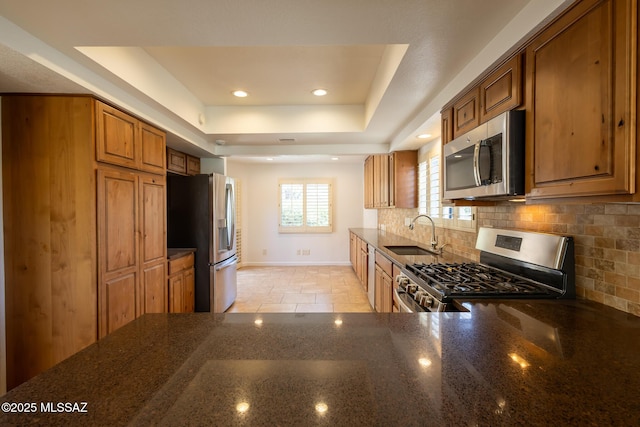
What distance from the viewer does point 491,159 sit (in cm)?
151

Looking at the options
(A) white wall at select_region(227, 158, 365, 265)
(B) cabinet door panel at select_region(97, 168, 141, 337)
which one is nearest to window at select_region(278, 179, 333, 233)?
(A) white wall at select_region(227, 158, 365, 265)

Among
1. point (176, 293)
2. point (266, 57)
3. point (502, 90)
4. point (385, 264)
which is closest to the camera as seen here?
point (502, 90)

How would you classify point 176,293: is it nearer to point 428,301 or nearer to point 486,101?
point 428,301

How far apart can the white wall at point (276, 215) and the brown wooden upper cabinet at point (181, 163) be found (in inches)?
109

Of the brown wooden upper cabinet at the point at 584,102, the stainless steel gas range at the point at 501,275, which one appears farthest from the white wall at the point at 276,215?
the brown wooden upper cabinet at the point at 584,102

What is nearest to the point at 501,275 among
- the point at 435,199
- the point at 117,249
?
the point at 435,199

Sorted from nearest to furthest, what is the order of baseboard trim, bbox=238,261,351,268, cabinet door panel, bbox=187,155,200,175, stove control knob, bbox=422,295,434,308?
stove control knob, bbox=422,295,434,308 → cabinet door panel, bbox=187,155,200,175 → baseboard trim, bbox=238,261,351,268

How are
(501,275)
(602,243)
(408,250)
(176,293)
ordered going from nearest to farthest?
(602,243) < (501,275) < (176,293) < (408,250)

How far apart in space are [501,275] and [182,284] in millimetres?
2983

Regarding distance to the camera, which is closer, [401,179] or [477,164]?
[477,164]

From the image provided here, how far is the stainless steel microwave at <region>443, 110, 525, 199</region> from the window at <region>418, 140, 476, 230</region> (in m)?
Result: 0.73

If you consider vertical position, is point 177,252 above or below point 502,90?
below

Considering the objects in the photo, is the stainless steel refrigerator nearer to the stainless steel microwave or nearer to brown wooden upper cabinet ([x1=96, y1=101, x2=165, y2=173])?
brown wooden upper cabinet ([x1=96, y1=101, x2=165, y2=173])

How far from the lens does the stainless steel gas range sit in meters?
1.42
